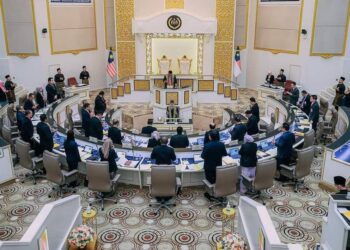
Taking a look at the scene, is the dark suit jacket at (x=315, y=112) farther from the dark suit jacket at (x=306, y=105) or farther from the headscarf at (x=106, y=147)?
the headscarf at (x=106, y=147)

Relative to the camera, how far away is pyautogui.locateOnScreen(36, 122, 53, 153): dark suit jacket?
8703 millimetres

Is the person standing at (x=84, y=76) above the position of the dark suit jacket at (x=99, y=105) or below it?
above

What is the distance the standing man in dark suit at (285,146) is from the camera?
8.28 metres

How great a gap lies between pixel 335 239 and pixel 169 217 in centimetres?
324

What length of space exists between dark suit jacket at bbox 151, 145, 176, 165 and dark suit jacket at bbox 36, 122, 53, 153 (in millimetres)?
2795

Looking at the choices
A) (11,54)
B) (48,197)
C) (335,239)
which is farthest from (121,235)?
(11,54)

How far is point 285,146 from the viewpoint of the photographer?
8312 mm

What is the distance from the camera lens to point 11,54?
55.3 ft

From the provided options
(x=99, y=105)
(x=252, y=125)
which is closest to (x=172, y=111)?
(x=99, y=105)

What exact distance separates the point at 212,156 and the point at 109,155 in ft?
6.95

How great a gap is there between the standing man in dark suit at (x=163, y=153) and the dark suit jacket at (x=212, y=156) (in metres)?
0.70

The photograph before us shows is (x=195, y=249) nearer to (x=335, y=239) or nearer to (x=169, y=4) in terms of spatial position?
(x=335, y=239)

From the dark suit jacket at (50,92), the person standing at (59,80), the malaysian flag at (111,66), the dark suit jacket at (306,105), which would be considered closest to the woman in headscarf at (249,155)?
the dark suit jacket at (306,105)

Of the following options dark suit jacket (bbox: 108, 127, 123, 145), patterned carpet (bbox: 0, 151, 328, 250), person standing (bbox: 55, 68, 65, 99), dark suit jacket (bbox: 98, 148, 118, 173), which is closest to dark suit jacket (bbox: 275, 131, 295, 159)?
patterned carpet (bbox: 0, 151, 328, 250)
